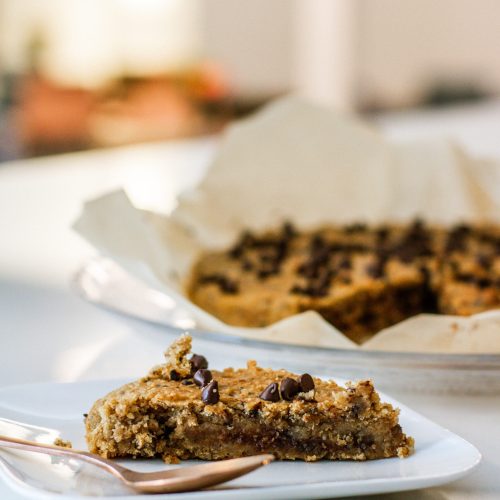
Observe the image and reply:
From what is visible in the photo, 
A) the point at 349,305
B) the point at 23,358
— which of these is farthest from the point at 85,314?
the point at 349,305

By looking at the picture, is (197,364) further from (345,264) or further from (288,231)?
(288,231)

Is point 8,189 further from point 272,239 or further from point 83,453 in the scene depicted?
point 83,453

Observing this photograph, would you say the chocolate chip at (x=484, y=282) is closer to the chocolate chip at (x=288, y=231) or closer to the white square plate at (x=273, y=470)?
the chocolate chip at (x=288, y=231)

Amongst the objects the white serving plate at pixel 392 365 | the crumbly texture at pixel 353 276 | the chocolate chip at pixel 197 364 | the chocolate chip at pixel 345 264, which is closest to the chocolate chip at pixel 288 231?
the crumbly texture at pixel 353 276

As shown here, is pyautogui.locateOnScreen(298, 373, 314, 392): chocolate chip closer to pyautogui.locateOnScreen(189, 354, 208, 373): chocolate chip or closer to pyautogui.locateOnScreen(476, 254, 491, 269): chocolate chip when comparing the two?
pyautogui.locateOnScreen(189, 354, 208, 373): chocolate chip

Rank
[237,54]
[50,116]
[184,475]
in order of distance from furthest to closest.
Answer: [237,54] < [50,116] < [184,475]

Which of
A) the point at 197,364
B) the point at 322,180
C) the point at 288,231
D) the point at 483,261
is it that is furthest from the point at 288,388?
the point at 322,180

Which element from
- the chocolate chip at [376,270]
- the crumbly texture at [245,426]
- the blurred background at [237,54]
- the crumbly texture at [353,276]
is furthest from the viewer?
the blurred background at [237,54]
